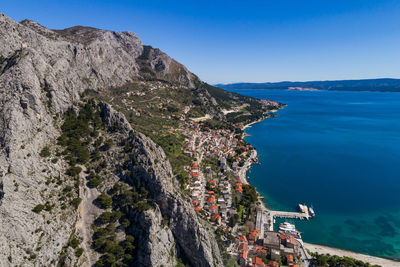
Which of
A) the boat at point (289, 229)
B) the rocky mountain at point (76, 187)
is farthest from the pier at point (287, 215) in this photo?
the rocky mountain at point (76, 187)

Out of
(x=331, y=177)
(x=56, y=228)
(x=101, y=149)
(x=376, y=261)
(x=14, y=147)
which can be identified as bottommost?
(x=376, y=261)

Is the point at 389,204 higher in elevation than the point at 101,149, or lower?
lower

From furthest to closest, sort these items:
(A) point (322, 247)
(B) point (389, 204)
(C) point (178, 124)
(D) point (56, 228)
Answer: (C) point (178, 124), (B) point (389, 204), (A) point (322, 247), (D) point (56, 228)

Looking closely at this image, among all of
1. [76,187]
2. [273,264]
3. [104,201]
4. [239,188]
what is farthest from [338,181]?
[76,187]

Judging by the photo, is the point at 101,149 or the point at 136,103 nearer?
the point at 101,149

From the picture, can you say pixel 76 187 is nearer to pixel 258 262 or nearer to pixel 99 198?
pixel 99 198

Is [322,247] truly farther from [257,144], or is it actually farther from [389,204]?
[257,144]

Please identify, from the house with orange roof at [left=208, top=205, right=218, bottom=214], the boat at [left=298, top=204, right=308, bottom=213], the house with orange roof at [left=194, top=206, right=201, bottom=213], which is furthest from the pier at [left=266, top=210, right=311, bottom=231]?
the house with orange roof at [left=194, top=206, right=201, bottom=213]

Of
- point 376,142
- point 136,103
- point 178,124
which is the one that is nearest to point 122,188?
point 178,124

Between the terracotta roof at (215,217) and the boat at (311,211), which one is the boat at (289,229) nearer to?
the boat at (311,211)

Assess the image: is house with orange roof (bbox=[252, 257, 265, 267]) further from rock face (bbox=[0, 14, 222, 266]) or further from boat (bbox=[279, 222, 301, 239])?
boat (bbox=[279, 222, 301, 239])

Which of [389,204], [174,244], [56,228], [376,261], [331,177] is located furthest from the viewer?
[331,177]
